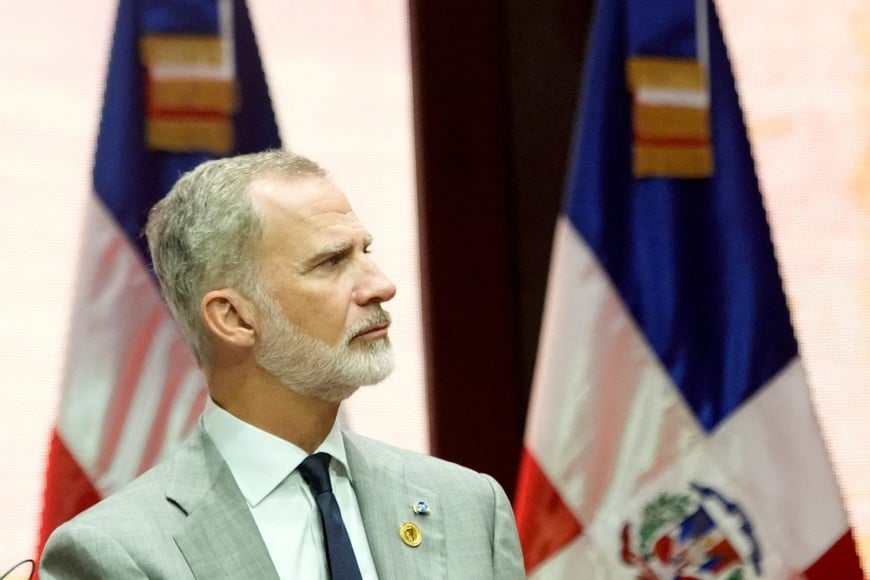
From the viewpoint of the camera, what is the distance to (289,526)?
78.5 inches

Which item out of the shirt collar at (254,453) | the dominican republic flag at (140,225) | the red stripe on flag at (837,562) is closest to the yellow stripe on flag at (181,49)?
the dominican republic flag at (140,225)

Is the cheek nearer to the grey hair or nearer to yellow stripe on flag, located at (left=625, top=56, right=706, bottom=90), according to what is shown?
the grey hair

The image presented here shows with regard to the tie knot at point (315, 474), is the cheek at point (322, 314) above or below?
above

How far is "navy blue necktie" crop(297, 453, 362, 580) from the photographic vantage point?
1.93 meters

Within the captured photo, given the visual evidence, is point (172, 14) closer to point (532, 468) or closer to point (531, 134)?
point (531, 134)

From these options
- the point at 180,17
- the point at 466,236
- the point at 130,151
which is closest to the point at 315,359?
the point at 130,151

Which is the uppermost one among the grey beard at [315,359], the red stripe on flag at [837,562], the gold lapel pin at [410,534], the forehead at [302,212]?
the forehead at [302,212]

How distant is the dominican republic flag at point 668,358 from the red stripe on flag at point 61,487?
3.23ft

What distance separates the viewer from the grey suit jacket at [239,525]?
188 centimetres

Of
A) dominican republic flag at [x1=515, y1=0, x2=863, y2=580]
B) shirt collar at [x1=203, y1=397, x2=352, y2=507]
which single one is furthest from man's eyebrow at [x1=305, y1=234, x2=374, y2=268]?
dominican republic flag at [x1=515, y1=0, x2=863, y2=580]

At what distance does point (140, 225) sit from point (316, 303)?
1045 millimetres

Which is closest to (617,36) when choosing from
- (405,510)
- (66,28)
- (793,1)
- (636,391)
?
(793,1)

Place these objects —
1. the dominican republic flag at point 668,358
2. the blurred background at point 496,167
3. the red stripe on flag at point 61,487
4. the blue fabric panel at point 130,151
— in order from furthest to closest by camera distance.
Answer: the blurred background at point 496,167, the dominican republic flag at point 668,358, the blue fabric panel at point 130,151, the red stripe on flag at point 61,487

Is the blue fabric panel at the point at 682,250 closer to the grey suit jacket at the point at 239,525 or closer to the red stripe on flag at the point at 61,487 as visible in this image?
the grey suit jacket at the point at 239,525
